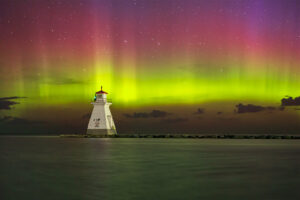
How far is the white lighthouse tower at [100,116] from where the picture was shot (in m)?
68.7

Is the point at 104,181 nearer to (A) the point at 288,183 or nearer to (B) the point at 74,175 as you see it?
(B) the point at 74,175

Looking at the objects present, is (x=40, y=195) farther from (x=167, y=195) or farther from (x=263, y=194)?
(x=263, y=194)

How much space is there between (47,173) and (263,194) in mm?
10629

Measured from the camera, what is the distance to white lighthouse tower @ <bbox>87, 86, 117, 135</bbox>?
68.7 meters

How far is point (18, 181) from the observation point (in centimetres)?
1552

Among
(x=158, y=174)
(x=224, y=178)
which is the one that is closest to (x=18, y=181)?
Result: (x=158, y=174)

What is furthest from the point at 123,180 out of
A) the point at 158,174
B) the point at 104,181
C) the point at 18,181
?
the point at 18,181

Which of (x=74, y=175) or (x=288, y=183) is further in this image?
(x=74, y=175)

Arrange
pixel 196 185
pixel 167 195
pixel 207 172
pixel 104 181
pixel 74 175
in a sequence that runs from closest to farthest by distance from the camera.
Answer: pixel 167 195 → pixel 196 185 → pixel 104 181 → pixel 74 175 → pixel 207 172

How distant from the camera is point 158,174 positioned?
17.5m

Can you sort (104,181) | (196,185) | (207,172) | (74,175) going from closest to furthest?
1. (196,185)
2. (104,181)
3. (74,175)
4. (207,172)

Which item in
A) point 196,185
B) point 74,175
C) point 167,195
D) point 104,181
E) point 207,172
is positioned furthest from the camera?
point 207,172

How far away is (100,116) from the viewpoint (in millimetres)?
69062

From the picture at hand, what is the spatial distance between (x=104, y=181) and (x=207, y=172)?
5.62 metres
